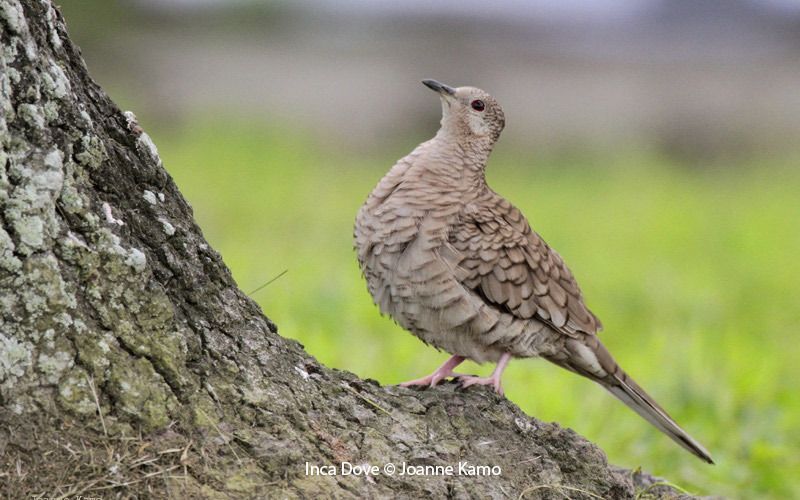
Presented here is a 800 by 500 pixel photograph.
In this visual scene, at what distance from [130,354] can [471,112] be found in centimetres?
253

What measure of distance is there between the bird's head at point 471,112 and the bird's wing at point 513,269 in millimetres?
485

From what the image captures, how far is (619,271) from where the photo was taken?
10.9m

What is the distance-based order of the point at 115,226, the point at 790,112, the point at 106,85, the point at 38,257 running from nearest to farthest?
1. the point at 38,257
2. the point at 115,226
3. the point at 106,85
4. the point at 790,112

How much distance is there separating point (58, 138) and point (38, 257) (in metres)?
0.32

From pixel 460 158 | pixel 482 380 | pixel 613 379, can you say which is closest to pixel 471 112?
pixel 460 158

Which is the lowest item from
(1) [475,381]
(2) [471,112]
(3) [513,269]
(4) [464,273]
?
(1) [475,381]

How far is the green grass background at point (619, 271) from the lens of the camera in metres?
6.26

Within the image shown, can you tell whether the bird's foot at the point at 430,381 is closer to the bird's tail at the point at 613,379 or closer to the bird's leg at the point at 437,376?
the bird's leg at the point at 437,376

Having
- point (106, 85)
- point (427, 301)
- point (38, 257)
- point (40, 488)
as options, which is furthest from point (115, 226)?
point (106, 85)

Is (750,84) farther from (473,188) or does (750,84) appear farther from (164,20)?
(473,188)

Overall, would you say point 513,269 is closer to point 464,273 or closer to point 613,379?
point 464,273

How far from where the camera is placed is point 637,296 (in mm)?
9844

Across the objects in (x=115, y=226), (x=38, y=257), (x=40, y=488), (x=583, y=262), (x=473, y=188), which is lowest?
(x=40, y=488)

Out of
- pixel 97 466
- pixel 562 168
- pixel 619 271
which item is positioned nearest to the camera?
pixel 97 466
